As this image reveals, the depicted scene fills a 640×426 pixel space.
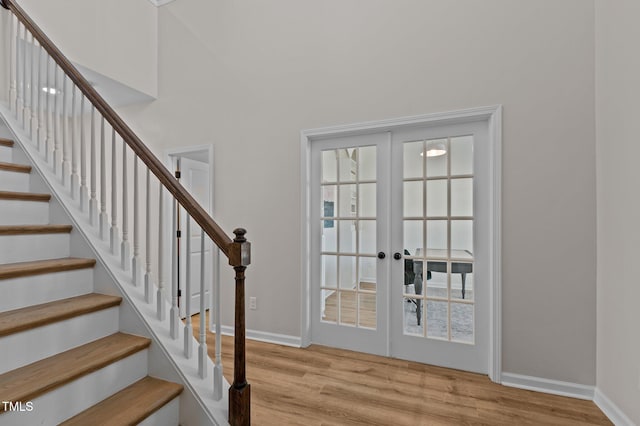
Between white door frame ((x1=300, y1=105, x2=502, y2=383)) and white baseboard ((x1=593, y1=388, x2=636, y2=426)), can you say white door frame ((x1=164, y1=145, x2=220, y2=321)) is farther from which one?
white baseboard ((x1=593, y1=388, x2=636, y2=426))

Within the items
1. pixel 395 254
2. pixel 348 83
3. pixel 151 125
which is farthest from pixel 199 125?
pixel 395 254

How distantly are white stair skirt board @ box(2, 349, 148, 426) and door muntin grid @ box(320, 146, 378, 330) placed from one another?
169 centimetres

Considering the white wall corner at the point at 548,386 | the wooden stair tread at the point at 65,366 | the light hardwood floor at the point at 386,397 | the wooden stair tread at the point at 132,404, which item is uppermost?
the wooden stair tread at the point at 65,366

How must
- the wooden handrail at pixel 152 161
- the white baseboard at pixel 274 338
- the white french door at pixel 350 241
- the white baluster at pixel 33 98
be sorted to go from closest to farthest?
1. the wooden handrail at pixel 152 161
2. the white baluster at pixel 33 98
3. the white french door at pixel 350 241
4. the white baseboard at pixel 274 338

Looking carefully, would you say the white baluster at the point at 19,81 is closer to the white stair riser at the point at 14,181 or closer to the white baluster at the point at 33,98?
the white baluster at the point at 33,98

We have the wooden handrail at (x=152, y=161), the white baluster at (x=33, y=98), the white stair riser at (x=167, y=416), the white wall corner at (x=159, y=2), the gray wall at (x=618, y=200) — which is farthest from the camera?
the white wall corner at (x=159, y=2)

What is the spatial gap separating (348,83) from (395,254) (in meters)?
1.59

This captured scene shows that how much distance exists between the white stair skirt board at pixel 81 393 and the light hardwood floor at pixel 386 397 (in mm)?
770

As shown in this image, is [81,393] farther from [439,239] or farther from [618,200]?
[618,200]

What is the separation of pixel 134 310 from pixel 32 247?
2.26ft

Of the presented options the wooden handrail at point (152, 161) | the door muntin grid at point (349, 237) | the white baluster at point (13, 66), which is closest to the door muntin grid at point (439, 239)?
the door muntin grid at point (349, 237)

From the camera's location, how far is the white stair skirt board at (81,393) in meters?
1.17

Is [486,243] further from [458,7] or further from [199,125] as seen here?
[199,125]

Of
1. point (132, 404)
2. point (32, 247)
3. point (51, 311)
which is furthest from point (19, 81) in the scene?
point (132, 404)
